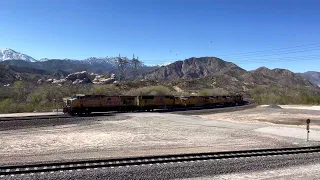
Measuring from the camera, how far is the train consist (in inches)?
1736

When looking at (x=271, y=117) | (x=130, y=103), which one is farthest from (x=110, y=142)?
(x=271, y=117)

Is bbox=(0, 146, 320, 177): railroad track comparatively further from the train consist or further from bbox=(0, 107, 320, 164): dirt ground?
the train consist

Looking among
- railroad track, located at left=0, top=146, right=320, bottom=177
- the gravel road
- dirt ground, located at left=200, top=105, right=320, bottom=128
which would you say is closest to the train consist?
dirt ground, located at left=200, top=105, right=320, bottom=128

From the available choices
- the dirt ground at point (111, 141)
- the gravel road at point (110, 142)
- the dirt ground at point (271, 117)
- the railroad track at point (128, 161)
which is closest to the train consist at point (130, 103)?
the dirt ground at point (271, 117)

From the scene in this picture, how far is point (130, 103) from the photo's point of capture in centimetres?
5162

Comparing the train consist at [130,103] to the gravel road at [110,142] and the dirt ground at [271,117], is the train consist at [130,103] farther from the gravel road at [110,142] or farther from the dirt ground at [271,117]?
the gravel road at [110,142]

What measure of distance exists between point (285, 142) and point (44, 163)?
1502 cm

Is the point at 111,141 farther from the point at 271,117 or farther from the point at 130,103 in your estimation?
the point at 271,117

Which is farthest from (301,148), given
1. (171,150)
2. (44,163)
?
(44,163)

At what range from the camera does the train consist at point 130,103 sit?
4409 cm

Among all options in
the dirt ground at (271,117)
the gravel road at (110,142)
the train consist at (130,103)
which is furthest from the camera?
the train consist at (130,103)

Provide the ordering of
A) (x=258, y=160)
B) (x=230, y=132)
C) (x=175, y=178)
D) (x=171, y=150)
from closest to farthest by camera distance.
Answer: (x=175, y=178) → (x=258, y=160) → (x=171, y=150) → (x=230, y=132)

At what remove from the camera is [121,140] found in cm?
2338

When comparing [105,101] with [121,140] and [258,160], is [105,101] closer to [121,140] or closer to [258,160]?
[121,140]
